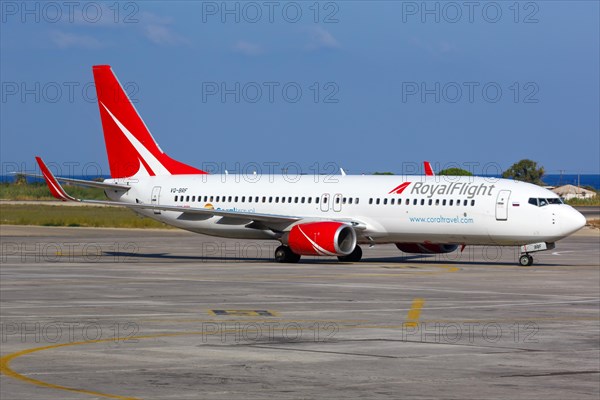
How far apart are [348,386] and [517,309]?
12.4 metres

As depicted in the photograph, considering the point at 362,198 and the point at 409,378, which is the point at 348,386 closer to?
the point at 409,378

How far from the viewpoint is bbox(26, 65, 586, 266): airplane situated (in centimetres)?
4350

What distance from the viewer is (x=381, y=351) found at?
780 inches

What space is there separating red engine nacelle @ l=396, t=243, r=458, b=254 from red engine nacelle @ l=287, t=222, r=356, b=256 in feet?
12.1

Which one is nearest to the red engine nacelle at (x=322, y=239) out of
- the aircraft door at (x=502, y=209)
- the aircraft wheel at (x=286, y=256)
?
the aircraft wheel at (x=286, y=256)

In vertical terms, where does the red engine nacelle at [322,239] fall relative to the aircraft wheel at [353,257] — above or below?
above

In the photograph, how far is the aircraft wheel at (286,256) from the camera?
46531 millimetres

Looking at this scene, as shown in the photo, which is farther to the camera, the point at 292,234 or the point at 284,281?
the point at 292,234

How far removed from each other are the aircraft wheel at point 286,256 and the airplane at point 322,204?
4 centimetres

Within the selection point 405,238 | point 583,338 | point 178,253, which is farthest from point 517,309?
point 178,253

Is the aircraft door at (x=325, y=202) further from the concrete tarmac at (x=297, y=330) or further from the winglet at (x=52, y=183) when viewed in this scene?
the winglet at (x=52, y=183)

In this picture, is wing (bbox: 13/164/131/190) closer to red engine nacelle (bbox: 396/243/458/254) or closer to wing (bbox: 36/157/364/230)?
wing (bbox: 36/157/364/230)

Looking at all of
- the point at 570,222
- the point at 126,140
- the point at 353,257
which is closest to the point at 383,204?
the point at 353,257

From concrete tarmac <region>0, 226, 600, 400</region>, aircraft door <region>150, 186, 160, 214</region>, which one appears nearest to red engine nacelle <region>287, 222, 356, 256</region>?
concrete tarmac <region>0, 226, 600, 400</region>
